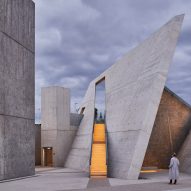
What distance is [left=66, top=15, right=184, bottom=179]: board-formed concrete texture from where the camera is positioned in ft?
51.3

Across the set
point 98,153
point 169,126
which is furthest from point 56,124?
point 169,126

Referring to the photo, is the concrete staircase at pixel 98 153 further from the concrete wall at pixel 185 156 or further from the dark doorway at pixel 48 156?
the dark doorway at pixel 48 156

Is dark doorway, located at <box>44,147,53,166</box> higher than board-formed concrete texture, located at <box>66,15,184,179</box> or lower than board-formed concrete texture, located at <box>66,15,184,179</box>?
lower

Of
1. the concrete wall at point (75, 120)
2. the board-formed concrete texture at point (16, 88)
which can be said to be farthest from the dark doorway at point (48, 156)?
the board-formed concrete texture at point (16, 88)

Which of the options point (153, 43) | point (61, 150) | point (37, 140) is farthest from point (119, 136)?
point (37, 140)

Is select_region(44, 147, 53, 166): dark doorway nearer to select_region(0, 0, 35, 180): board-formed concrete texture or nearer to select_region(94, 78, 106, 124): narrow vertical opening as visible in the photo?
select_region(94, 78, 106, 124): narrow vertical opening

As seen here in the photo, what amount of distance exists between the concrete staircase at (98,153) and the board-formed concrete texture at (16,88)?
384 centimetres

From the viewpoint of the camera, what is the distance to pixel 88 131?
27406 mm

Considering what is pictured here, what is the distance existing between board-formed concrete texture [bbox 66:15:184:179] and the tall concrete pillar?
5963 mm

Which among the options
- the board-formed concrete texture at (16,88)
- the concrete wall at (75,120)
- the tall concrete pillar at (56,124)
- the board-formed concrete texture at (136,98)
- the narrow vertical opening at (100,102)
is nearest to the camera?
the board-formed concrete texture at (136,98)

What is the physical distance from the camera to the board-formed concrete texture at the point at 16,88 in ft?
54.2

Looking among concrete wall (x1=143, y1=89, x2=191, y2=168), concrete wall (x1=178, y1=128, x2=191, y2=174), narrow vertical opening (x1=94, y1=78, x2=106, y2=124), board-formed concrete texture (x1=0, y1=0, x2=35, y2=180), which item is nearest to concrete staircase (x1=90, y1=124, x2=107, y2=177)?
narrow vertical opening (x1=94, y1=78, x2=106, y2=124)

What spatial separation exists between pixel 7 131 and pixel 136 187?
25.2 ft

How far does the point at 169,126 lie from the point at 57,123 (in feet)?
41.4
